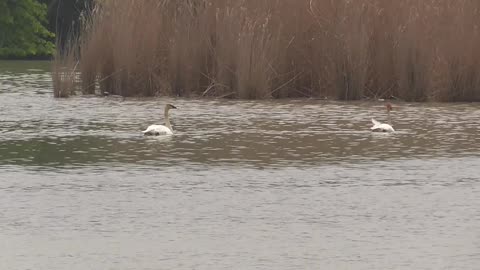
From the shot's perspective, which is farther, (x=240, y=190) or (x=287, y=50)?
(x=287, y=50)

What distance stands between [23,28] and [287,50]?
24.2 meters

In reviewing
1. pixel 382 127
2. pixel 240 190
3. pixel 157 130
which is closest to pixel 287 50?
pixel 382 127

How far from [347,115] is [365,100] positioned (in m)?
2.48

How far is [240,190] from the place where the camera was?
10438mm

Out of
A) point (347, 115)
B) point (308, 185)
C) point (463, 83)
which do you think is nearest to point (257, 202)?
point (308, 185)

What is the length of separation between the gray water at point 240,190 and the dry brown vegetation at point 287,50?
1687 millimetres

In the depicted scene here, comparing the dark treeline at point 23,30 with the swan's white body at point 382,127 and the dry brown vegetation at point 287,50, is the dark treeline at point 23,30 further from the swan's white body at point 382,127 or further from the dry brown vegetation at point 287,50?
the swan's white body at point 382,127

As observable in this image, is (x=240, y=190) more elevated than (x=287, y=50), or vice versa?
(x=287, y=50)

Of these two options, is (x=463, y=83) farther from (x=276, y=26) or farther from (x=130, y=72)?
(x=130, y=72)

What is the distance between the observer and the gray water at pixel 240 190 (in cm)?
793

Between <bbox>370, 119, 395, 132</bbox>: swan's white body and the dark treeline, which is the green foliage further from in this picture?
<bbox>370, 119, 395, 132</bbox>: swan's white body

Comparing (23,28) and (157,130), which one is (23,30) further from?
(157,130)

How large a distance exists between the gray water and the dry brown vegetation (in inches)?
66.4

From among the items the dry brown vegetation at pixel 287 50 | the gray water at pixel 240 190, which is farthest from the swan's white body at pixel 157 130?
the dry brown vegetation at pixel 287 50
